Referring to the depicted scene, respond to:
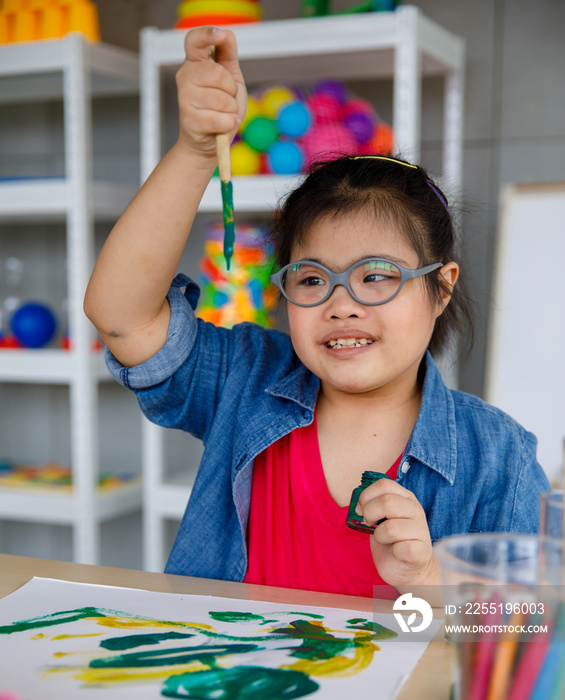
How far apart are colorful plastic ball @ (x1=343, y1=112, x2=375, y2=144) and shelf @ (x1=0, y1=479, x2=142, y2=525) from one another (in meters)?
1.12

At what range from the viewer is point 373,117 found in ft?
5.62

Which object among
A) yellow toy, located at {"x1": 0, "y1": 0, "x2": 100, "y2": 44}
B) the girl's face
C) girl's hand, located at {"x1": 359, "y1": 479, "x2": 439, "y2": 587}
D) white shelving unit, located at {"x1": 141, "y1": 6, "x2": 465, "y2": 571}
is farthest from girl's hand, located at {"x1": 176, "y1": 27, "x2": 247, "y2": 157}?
yellow toy, located at {"x1": 0, "y1": 0, "x2": 100, "y2": 44}

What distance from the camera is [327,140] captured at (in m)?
1.68

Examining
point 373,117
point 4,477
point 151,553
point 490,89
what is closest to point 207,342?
point 373,117

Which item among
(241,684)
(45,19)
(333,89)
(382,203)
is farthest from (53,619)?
(45,19)

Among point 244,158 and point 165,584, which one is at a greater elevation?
point 244,158

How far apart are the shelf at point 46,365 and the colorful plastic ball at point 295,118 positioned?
775 millimetres

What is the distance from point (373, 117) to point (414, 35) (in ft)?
0.61

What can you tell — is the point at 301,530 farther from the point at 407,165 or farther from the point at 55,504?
the point at 55,504

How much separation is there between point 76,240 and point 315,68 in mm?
736

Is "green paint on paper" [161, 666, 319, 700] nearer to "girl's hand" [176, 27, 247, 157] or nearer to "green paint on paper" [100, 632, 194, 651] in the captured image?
"green paint on paper" [100, 632, 194, 651]

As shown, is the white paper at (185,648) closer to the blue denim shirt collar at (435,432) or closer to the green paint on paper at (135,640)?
the green paint on paper at (135,640)

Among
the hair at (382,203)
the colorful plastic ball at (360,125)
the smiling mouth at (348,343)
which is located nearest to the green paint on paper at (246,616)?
the smiling mouth at (348,343)

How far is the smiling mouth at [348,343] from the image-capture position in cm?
89
